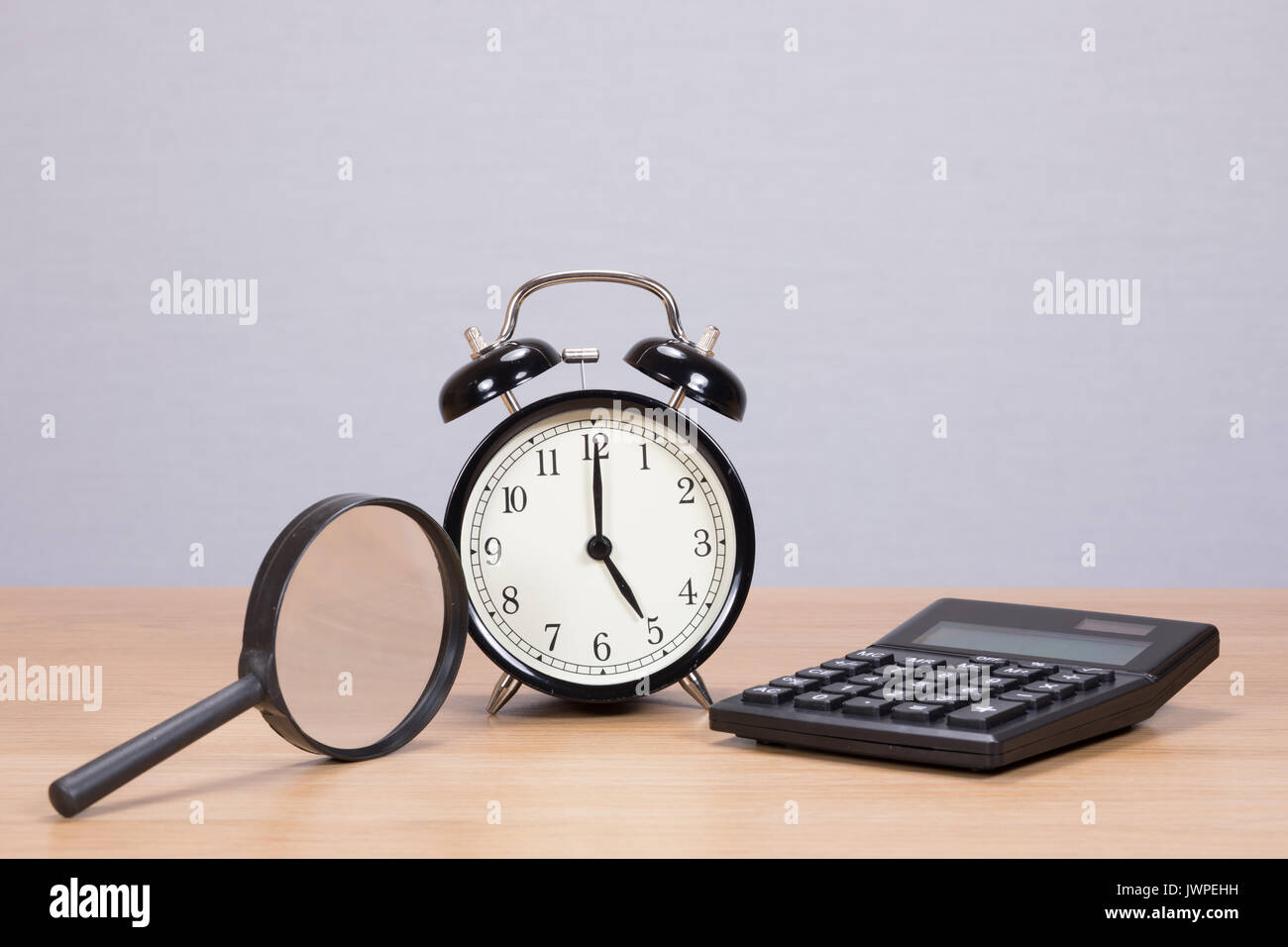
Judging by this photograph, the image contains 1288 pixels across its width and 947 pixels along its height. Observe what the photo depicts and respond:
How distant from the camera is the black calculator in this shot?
764 millimetres

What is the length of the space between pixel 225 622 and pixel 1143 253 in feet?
5.81

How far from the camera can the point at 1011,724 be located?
2.51 feet

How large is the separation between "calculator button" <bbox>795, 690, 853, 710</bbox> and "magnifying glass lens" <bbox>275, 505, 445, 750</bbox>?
0.25m

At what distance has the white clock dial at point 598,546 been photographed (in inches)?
37.9

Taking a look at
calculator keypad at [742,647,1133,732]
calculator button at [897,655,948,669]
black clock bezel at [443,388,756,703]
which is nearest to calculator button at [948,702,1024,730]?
calculator keypad at [742,647,1133,732]

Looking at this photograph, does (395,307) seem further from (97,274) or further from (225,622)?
(225,622)

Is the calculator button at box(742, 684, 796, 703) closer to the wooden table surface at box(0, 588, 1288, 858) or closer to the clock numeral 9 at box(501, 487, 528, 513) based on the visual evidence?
the wooden table surface at box(0, 588, 1288, 858)

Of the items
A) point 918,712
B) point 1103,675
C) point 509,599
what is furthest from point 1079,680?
point 509,599

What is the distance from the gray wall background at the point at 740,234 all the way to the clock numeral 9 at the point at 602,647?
1.37 metres

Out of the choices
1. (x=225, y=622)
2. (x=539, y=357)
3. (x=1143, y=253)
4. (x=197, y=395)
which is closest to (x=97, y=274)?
(x=197, y=395)

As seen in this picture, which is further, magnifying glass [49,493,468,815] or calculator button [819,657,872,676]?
A: calculator button [819,657,872,676]

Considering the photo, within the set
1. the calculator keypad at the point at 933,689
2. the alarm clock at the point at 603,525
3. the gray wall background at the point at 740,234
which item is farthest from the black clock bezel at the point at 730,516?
the gray wall background at the point at 740,234

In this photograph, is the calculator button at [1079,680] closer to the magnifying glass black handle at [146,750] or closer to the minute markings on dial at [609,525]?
the minute markings on dial at [609,525]

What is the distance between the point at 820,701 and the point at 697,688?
0.56 feet
